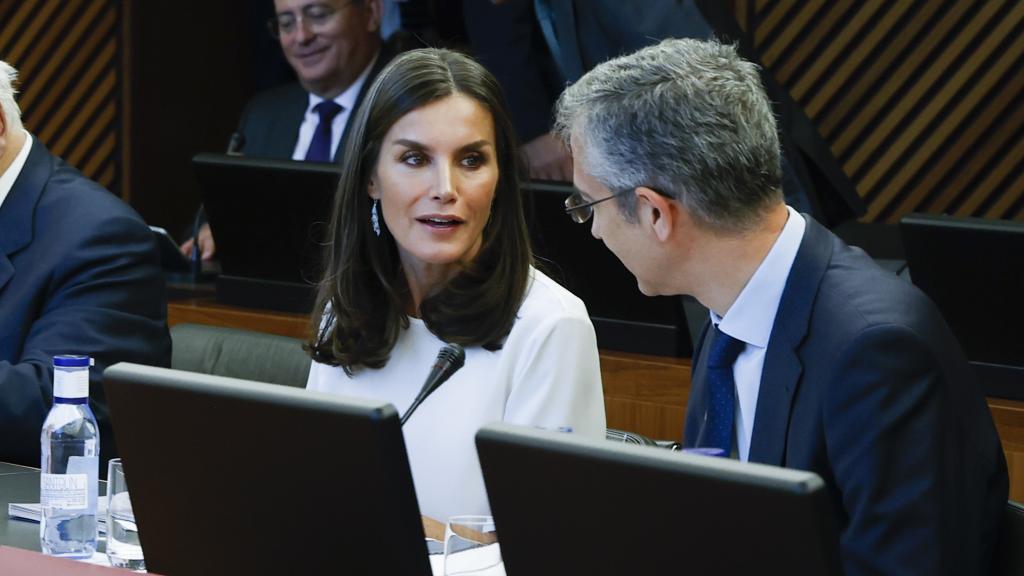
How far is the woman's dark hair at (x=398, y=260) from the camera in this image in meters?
2.32

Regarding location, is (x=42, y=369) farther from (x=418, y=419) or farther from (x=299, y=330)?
(x=299, y=330)

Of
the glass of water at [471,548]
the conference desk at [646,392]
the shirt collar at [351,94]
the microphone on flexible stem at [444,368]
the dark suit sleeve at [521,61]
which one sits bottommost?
the conference desk at [646,392]

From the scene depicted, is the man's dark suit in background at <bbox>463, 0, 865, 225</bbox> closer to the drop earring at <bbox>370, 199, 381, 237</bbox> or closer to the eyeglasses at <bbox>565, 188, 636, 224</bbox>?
the drop earring at <bbox>370, 199, 381, 237</bbox>

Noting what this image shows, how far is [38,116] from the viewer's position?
20.6ft

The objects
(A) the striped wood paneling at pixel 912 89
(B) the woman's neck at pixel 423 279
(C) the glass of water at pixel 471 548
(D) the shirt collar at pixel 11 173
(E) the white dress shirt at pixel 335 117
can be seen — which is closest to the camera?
(C) the glass of water at pixel 471 548

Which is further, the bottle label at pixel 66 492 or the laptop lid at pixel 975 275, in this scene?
the laptop lid at pixel 975 275

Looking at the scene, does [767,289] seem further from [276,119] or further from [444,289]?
[276,119]

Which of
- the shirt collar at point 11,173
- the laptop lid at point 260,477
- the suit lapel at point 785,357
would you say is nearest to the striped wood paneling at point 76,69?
the shirt collar at point 11,173

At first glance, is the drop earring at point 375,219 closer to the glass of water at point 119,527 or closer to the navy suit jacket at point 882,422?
the glass of water at point 119,527

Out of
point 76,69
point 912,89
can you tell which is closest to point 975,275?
point 912,89

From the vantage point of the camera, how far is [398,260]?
2.51m

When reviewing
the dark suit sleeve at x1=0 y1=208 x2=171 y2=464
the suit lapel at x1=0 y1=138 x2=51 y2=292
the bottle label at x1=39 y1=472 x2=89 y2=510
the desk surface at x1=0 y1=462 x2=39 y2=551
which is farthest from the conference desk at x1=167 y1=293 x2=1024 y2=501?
the bottle label at x1=39 y1=472 x2=89 y2=510

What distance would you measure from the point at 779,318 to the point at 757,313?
0.05 metres

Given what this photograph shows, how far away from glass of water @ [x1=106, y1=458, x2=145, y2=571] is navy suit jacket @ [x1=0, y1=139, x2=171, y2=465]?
762 millimetres
